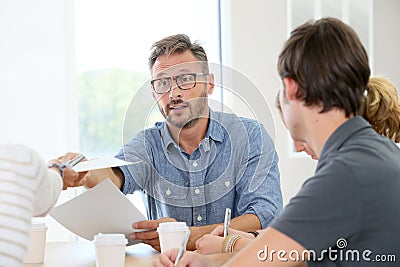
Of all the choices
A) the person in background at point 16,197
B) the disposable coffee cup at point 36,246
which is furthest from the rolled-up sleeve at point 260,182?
the person in background at point 16,197

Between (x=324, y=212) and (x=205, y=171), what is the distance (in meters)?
1.19

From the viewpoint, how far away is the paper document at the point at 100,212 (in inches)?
75.9

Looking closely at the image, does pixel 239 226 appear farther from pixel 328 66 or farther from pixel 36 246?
pixel 328 66

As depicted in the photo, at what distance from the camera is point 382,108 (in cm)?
180

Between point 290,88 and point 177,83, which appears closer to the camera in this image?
point 290,88

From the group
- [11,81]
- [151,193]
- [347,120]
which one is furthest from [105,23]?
[347,120]

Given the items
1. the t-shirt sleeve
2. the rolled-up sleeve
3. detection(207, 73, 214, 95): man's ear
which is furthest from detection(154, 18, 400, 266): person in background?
detection(207, 73, 214, 95): man's ear

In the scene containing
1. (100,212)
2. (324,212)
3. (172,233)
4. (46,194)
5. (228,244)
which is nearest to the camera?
(324,212)

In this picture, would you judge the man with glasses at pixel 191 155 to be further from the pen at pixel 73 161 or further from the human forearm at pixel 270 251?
the human forearm at pixel 270 251

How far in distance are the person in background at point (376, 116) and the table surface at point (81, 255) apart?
0.20m

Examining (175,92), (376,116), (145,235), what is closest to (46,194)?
(145,235)

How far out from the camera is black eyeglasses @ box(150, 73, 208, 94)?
234 centimetres

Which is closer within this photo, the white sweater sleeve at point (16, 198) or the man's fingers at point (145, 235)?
the white sweater sleeve at point (16, 198)

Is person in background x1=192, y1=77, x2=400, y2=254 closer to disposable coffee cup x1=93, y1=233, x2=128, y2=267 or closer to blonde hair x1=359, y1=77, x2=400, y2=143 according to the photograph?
blonde hair x1=359, y1=77, x2=400, y2=143
